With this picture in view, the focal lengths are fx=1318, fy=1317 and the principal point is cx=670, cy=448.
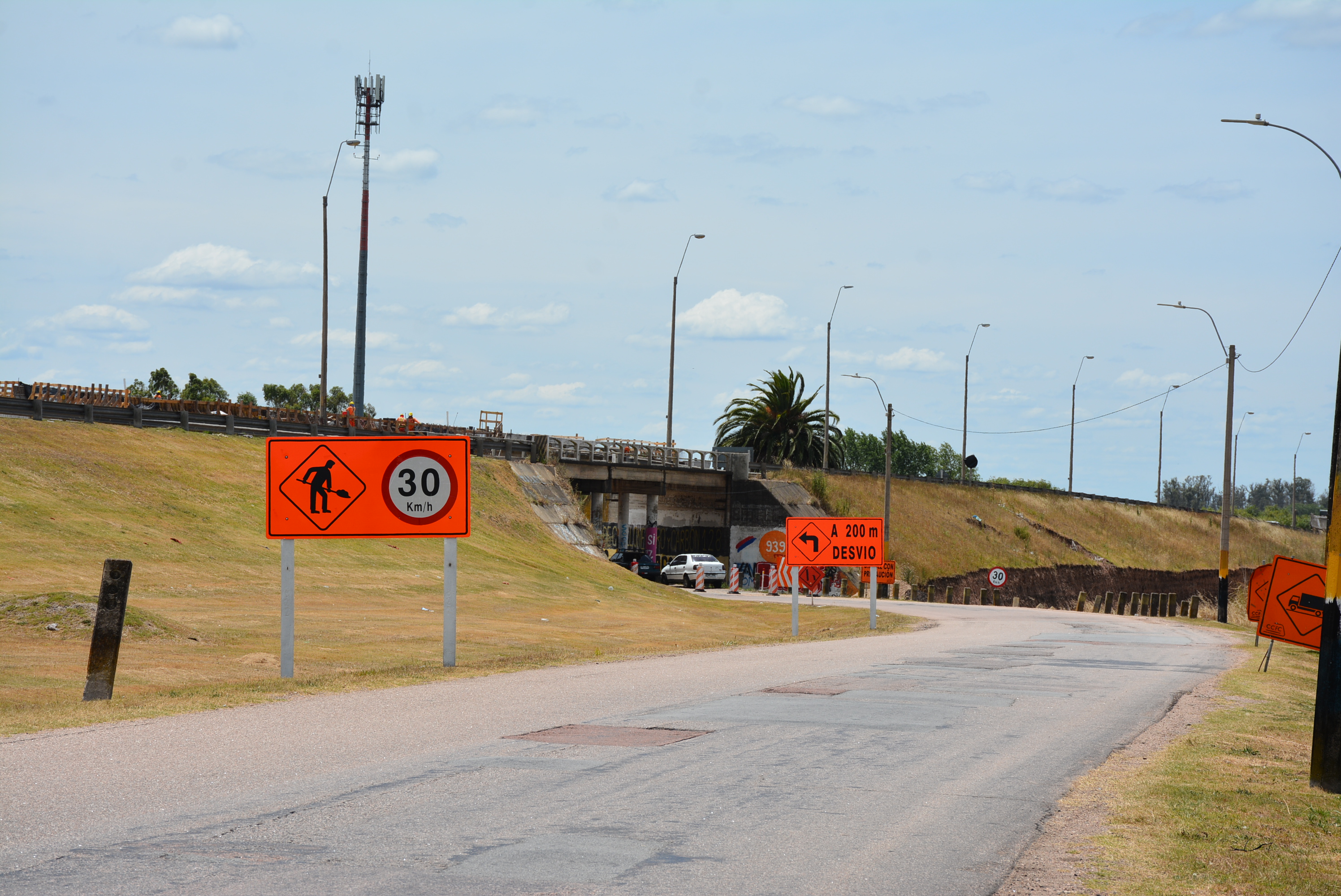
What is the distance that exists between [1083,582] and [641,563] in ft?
117

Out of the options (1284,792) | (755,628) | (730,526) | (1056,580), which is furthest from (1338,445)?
(1056,580)

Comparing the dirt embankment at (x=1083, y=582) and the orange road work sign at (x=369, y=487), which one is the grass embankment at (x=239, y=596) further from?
the dirt embankment at (x=1083, y=582)

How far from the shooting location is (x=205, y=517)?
132 ft

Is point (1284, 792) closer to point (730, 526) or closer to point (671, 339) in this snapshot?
point (671, 339)

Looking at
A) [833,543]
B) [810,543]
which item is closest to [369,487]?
[810,543]

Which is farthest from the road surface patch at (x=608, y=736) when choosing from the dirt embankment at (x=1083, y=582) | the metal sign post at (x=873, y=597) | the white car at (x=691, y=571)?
→ the dirt embankment at (x=1083, y=582)

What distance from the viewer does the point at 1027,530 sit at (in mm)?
87062

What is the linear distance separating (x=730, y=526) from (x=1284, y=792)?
6230 centimetres

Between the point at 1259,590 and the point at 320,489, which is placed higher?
the point at 320,489

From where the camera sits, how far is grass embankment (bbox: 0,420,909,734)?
17062 mm

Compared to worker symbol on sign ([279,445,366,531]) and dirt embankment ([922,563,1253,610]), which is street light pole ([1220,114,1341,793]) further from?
dirt embankment ([922,563,1253,610])

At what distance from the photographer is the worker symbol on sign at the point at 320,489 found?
17.5 m

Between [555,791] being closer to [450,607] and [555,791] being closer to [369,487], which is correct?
[369,487]

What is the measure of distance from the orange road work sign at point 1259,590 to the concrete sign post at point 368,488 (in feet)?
42.7
